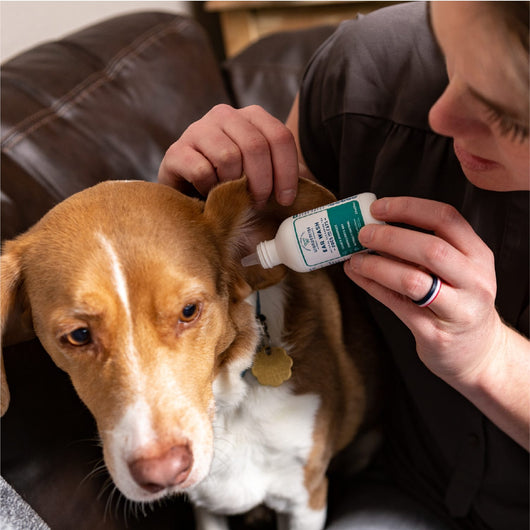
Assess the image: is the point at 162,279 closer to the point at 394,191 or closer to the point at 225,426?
the point at 225,426

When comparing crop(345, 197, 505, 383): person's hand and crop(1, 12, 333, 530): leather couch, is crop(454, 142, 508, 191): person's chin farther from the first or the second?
crop(1, 12, 333, 530): leather couch

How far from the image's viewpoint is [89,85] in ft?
4.49

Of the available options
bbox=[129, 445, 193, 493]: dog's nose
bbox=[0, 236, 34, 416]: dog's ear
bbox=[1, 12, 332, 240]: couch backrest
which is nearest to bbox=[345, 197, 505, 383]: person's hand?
bbox=[129, 445, 193, 493]: dog's nose

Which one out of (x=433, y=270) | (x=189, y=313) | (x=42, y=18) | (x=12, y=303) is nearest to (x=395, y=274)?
(x=433, y=270)

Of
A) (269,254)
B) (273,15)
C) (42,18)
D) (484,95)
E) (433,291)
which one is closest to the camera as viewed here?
(484,95)

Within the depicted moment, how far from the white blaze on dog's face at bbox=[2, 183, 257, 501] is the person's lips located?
1.22 feet

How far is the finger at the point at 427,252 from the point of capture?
29.3 inches

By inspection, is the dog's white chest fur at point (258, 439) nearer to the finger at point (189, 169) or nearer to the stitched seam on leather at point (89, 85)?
the finger at point (189, 169)

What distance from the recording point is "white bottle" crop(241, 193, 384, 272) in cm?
80

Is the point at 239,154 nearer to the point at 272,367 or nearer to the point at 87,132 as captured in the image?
the point at 272,367

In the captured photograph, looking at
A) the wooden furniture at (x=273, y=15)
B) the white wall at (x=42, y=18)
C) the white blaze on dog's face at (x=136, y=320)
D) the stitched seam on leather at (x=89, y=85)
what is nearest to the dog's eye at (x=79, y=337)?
the white blaze on dog's face at (x=136, y=320)

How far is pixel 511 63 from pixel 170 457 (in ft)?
1.91

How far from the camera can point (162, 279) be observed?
0.81m

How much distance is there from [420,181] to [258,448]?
524mm
